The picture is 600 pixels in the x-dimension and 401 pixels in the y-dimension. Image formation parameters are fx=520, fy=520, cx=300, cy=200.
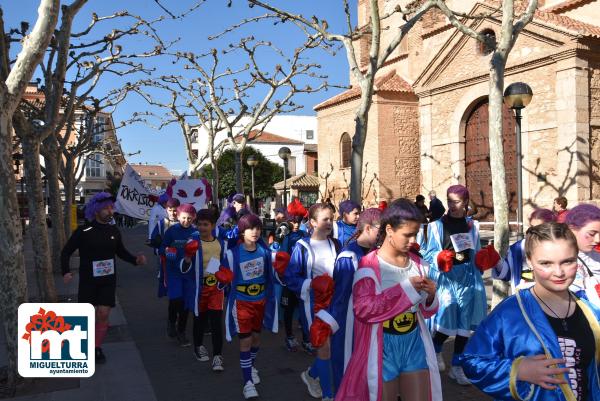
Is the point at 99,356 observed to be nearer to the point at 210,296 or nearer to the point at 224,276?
the point at 210,296

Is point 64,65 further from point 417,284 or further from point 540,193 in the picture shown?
point 540,193

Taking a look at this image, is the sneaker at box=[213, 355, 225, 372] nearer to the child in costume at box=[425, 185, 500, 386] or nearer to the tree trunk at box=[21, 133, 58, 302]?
A: the child in costume at box=[425, 185, 500, 386]

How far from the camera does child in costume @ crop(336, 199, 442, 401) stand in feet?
9.73

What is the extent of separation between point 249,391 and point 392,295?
227 cm

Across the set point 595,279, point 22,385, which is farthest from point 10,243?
point 595,279

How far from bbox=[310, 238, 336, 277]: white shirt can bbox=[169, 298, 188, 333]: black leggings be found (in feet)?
8.38

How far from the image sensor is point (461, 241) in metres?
4.98

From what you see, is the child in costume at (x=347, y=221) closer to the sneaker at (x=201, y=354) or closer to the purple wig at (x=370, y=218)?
the sneaker at (x=201, y=354)

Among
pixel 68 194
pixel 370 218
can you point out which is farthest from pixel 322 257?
pixel 68 194

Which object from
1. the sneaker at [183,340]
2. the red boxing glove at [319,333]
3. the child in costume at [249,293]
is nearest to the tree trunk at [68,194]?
the sneaker at [183,340]

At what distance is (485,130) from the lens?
60.6ft

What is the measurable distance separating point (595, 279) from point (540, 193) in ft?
45.5

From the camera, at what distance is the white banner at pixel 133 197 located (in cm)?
1075

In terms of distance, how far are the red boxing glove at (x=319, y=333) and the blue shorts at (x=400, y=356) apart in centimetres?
36
